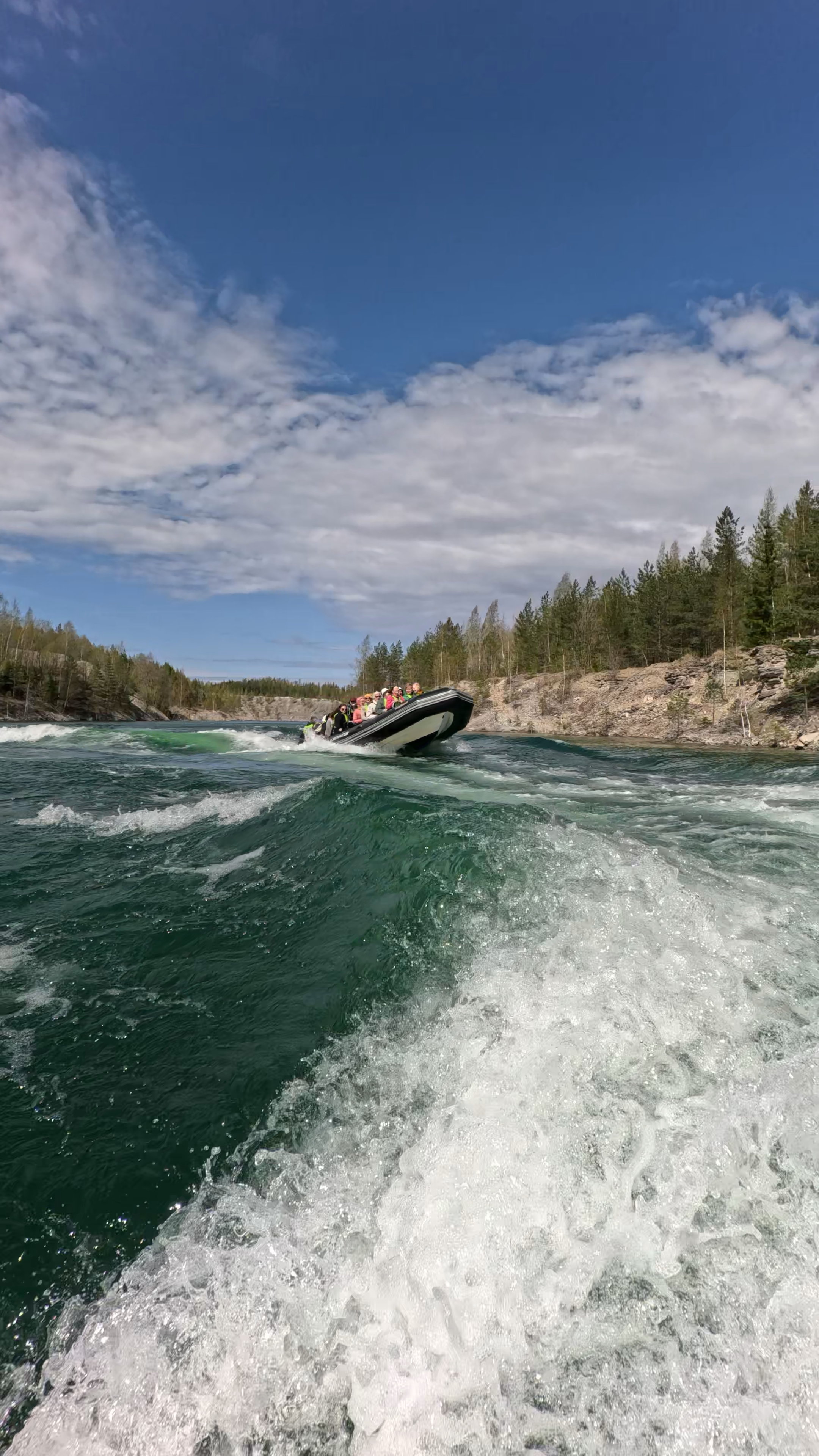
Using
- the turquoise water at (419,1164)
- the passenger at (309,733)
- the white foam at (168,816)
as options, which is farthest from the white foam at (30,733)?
the turquoise water at (419,1164)

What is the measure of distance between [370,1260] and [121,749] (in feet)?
66.4

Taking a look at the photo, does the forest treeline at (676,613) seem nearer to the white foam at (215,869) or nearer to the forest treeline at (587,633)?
the forest treeline at (587,633)

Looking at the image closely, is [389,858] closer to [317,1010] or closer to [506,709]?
[317,1010]

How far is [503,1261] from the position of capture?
2277 mm

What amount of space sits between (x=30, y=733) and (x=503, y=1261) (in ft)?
91.4

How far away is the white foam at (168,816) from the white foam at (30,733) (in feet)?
48.1

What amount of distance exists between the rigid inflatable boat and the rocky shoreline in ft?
60.7

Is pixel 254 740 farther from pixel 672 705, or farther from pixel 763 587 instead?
pixel 763 587

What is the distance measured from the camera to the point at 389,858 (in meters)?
5.99

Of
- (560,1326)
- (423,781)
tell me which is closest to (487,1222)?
(560,1326)

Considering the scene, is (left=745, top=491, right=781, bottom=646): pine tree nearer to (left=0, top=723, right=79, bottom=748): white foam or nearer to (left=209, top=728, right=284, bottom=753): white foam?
(left=209, top=728, right=284, bottom=753): white foam

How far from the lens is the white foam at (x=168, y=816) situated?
7625 mm

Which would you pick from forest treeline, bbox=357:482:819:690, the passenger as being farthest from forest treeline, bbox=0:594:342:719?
the passenger

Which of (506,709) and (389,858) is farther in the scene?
(506,709)
